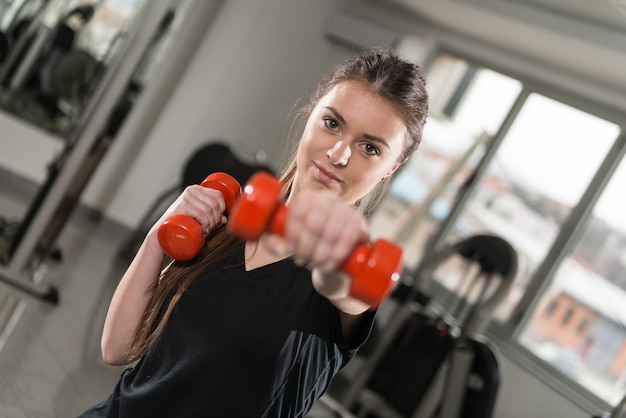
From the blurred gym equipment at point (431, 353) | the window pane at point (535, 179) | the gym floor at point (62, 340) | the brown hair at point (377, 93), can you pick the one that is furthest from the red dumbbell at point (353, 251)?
the window pane at point (535, 179)

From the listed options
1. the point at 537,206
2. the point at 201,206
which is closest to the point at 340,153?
the point at 201,206

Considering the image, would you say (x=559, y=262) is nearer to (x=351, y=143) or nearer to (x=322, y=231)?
(x=351, y=143)

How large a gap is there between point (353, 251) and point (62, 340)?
11.1ft

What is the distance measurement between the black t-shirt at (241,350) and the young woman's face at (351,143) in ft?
0.44

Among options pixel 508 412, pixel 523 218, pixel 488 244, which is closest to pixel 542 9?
pixel 488 244

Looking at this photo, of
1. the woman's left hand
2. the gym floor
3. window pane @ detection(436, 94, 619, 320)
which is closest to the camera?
the woman's left hand

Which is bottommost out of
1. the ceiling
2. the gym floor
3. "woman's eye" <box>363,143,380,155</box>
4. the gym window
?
the gym floor

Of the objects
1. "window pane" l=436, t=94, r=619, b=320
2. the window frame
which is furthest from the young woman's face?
"window pane" l=436, t=94, r=619, b=320

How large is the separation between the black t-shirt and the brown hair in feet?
0.07

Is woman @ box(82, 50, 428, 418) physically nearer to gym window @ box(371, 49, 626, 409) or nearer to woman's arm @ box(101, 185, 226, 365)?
woman's arm @ box(101, 185, 226, 365)

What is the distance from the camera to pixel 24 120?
5.71m

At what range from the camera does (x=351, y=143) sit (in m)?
1.00

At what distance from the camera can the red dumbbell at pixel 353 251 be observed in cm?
70

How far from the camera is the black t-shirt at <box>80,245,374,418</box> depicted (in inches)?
38.9
